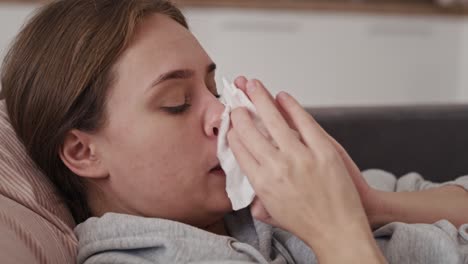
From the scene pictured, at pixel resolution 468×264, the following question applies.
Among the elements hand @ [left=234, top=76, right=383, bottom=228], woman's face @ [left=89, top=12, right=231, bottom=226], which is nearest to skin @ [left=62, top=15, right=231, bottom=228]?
A: woman's face @ [left=89, top=12, right=231, bottom=226]

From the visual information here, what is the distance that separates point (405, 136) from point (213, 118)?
2.83 ft

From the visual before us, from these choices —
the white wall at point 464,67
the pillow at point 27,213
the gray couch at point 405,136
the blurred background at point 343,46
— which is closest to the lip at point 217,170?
the pillow at point 27,213

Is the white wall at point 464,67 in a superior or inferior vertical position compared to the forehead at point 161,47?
inferior

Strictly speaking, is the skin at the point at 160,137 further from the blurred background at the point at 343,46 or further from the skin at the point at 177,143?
the blurred background at the point at 343,46

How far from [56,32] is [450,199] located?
0.80m

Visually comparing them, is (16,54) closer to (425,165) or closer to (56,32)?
(56,32)

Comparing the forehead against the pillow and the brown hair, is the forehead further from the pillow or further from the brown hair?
the pillow

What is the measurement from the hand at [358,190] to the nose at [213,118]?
0.28 feet

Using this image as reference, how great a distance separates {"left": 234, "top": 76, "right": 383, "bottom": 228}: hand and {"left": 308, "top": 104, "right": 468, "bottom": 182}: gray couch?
62 centimetres

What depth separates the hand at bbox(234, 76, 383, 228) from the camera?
1.00 meters

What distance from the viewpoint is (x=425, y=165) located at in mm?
1849

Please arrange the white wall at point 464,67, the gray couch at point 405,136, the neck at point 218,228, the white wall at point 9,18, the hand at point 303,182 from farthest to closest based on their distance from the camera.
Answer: the white wall at point 464,67
the white wall at point 9,18
the gray couch at point 405,136
the neck at point 218,228
the hand at point 303,182

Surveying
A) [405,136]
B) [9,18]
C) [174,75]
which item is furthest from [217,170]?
[9,18]

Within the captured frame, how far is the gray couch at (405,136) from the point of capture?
5.82 feet
